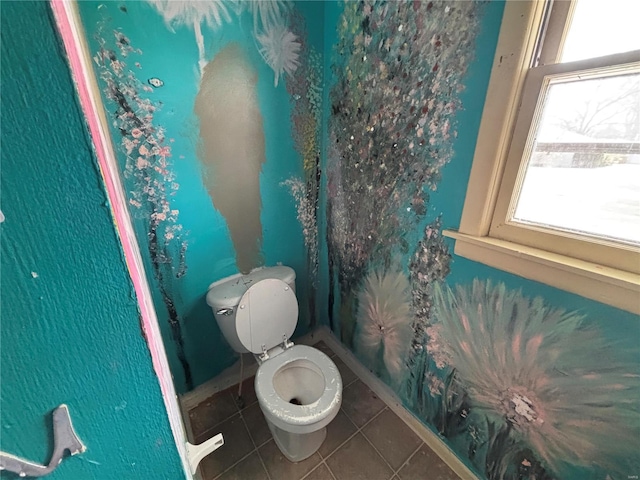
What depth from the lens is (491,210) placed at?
86 centimetres

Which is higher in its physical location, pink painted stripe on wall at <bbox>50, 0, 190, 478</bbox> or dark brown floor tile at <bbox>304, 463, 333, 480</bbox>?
pink painted stripe on wall at <bbox>50, 0, 190, 478</bbox>

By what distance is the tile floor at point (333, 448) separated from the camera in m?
1.19

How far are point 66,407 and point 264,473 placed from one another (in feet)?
3.98

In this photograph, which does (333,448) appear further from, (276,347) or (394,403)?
(276,347)

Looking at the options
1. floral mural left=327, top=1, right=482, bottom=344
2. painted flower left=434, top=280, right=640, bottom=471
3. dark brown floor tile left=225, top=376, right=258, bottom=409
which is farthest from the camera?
dark brown floor tile left=225, top=376, right=258, bottom=409

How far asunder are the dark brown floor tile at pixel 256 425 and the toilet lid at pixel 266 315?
0.39m

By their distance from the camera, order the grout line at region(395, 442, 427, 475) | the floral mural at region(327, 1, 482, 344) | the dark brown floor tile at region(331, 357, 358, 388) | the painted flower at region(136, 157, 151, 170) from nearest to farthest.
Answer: the floral mural at region(327, 1, 482, 344), the painted flower at region(136, 157, 151, 170), the grout line at region(395, 442, 427, 475), the dark brown floor tile at region(331, 357, 358, 388)

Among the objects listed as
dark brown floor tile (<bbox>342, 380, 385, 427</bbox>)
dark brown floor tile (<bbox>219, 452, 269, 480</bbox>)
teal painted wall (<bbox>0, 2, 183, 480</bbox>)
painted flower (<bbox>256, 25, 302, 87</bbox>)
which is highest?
painted flower (<bbox>256, 25, 302, 87</bbox>)

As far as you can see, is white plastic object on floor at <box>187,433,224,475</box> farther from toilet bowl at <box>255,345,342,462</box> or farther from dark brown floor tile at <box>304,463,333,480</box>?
dark brown floor tile at <box>304,463,333,480</box>

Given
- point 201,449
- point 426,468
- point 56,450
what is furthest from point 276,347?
point 56,450

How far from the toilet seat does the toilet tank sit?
7.0 inches

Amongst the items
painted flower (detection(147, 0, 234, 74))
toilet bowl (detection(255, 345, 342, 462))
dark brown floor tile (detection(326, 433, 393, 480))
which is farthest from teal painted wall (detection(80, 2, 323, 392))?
dark brown floor tile (detection(326, 433, 393, 480))

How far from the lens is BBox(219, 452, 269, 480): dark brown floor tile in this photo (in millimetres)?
1188

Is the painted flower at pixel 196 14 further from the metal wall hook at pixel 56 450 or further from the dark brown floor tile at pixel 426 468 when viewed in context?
the dark brown floor tile at pixel 426 468
